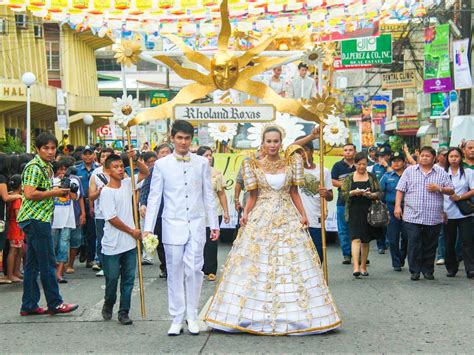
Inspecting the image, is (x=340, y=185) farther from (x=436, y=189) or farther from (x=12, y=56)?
(x=12, y=56)

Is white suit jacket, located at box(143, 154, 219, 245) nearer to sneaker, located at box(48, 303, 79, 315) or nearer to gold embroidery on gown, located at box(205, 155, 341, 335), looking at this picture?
gold embroidery on gown, located at box(205, 155, 341, 335)

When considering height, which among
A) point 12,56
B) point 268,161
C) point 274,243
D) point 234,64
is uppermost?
point 12,56

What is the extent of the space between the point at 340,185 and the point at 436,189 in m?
1.83

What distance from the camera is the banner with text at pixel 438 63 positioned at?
24.4 metres

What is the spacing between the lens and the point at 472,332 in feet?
26.9

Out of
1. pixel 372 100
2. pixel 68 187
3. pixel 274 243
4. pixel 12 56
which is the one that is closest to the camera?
pixel 274 243

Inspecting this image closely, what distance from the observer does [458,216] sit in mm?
12453

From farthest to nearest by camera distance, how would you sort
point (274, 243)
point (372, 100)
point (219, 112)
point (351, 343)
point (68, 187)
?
point (372, 100) < point (68, 187) < point (219, 112) < point (274, 243) < point (351, 343)

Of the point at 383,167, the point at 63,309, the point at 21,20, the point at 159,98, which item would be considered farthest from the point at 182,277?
the point at 159,98

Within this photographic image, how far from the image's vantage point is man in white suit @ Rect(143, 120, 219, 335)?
8258mm

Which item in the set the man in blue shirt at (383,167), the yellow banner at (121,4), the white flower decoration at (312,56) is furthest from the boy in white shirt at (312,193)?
the man in blue shirt at (383,167)

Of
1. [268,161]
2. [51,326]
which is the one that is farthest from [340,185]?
[51,326]

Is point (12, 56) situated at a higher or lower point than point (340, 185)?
higher

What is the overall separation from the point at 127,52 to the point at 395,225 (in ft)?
19.0
